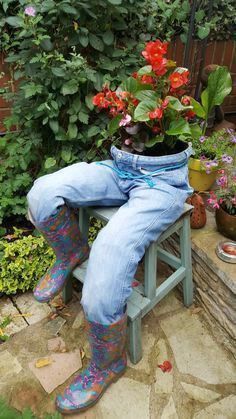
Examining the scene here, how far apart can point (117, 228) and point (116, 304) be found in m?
0.27

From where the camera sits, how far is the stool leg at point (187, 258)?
5.66ft

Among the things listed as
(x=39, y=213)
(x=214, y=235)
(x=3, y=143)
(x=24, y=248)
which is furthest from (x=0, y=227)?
(x=214, y=235)

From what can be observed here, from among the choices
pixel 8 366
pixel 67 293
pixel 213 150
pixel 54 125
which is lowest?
pixel 8 366

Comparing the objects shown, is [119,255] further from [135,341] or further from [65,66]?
[65,66]

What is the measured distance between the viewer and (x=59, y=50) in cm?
198

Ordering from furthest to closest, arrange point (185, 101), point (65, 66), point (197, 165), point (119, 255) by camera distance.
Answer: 1. point (197, 165)
2. point (65, 66)
3. point (185, 101)
4. point (119, 255)

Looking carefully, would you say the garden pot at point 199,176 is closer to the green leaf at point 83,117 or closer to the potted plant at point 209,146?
the potted plant at point 209,146

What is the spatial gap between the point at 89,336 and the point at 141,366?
42cm

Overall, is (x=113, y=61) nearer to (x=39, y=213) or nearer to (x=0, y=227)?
(x=39, y=213)

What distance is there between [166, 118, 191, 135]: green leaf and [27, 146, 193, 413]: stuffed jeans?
0.10 m

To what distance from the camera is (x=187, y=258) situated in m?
1.81

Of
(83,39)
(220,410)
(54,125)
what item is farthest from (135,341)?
(83,39)

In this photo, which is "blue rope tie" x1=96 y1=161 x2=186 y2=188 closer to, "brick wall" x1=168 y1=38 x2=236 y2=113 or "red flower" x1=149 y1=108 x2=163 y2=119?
"red flower" x1=149 y1=108 x2=163 y2=119

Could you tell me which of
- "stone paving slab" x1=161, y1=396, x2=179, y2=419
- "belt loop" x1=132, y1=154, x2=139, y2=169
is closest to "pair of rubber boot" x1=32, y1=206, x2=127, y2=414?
"stone paving slab" x1=161, y1=396, x2=179, y2=419
